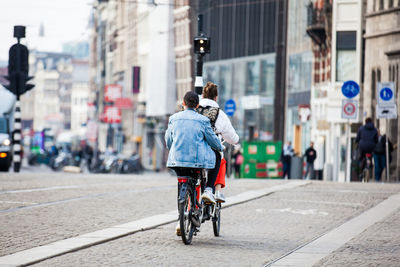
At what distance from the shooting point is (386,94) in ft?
108

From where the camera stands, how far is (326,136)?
182 ft

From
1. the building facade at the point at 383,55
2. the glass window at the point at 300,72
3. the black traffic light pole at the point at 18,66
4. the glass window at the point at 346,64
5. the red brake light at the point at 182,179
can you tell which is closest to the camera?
the red brake light at the point at 182,179

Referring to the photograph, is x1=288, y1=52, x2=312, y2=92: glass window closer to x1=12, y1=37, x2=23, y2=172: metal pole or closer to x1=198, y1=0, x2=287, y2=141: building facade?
x1=198, y1=0, x2=287, y2=141: building facade

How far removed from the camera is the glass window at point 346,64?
5312cm

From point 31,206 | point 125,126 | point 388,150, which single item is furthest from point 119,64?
point 31,206

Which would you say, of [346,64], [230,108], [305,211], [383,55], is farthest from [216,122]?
[346,64]

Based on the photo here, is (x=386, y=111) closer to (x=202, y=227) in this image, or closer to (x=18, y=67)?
(x=18, y=67)

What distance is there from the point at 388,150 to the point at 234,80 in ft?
120

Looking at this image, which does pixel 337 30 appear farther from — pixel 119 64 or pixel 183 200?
pixel 119 64

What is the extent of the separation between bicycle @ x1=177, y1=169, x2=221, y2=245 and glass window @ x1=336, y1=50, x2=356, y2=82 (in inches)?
Answer: 1598

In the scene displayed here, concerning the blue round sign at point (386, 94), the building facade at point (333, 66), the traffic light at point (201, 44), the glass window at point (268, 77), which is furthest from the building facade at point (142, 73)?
the traffic light at point (201, 44)

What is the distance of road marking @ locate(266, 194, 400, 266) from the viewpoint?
431 inches

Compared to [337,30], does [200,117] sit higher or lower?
lower

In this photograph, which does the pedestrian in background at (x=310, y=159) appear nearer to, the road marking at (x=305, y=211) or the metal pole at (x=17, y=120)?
the metal pole at (x=17, y=120)
